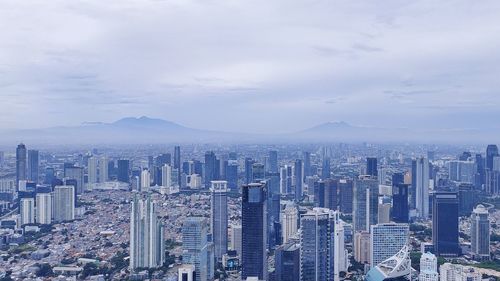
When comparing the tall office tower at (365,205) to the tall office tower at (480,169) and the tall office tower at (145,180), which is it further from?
the tall office tower at (145,180)

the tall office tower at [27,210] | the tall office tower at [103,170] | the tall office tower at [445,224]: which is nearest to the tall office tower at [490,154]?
the tall office tower at [445,224]

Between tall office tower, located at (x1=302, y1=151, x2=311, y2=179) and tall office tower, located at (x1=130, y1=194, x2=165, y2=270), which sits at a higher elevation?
tall office tower, located at (x1=302, y1=151, x2=311, y2=179)

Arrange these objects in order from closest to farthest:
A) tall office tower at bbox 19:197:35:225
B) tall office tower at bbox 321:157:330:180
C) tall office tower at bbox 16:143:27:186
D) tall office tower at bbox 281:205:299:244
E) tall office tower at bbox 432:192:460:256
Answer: tall office tower at bbox 281:205:299:244, tall office tower at bbox 432:192:460:256, tall office tower at bbox 19:197:35:225, tall office tower at bbox 16:143:27:186, tall office tower at bbox 321:157:330:180

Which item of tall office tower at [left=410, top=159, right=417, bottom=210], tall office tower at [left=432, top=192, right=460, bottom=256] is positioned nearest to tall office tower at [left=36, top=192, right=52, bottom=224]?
tall office tower at [left=432, top=192, right=460, bottom=256]

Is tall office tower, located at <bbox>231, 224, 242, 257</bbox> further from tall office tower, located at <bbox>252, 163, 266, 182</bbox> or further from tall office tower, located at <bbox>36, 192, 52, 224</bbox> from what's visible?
tall office tower, located at <bbox>36, 192, 52, 224</bbox>

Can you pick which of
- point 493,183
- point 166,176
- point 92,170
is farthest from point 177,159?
point 493,183

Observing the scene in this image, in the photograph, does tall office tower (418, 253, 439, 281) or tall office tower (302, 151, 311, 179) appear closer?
tall office tower (418, 253, 439, 281)

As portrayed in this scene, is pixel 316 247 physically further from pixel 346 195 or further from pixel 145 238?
pixel 346 195
